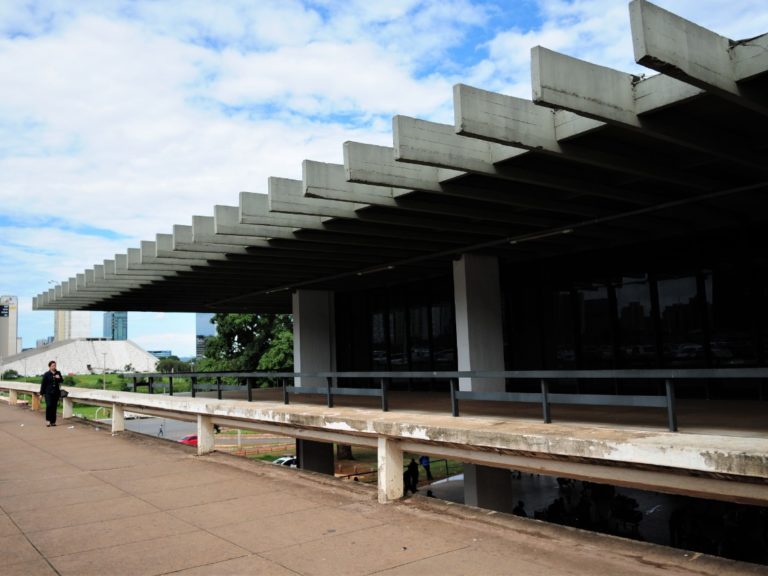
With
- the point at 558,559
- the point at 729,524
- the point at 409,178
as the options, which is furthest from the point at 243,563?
the point at 729,524

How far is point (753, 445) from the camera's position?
4332mm

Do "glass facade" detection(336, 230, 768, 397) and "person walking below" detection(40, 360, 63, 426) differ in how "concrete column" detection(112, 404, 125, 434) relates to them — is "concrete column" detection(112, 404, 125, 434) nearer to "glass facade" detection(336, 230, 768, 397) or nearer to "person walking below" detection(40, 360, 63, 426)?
"person walking below" detection(40, 360, 63, 426)

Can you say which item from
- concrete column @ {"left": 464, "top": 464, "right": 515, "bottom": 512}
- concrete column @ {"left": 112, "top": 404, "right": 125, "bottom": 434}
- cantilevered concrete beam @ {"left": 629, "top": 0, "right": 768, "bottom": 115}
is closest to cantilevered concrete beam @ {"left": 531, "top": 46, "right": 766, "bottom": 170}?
cantilevered concrete beam @ {"left": 629, "top": 0, "right": 768, "bottom": 115}

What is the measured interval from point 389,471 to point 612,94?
15.1 ft

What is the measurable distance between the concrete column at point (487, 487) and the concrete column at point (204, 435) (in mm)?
4812

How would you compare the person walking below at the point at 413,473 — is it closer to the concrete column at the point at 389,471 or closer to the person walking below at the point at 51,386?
the person walking below at the point at 51,386

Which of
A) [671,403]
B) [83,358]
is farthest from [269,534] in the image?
[83,358]

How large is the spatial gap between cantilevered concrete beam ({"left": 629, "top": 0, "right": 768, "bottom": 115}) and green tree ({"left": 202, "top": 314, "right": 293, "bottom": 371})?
36340 mm

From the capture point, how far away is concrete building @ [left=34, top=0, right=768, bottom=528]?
252 inches

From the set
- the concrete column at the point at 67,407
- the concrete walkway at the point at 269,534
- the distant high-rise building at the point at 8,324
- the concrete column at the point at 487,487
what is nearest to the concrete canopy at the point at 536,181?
the concrete walkway at the point at 269,534

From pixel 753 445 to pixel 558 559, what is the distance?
1588 millimetres

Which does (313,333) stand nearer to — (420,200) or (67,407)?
(67,407)

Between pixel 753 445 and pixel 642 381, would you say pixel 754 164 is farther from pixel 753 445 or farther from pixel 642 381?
pixel 642 381

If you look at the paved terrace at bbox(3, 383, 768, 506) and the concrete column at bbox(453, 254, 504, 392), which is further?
the concrete column at bbox(453, 254, 504, 392)
